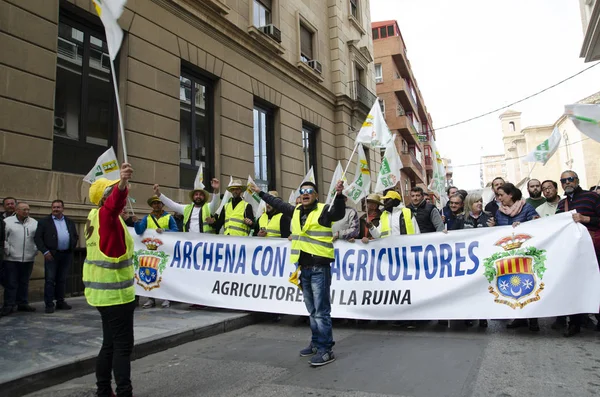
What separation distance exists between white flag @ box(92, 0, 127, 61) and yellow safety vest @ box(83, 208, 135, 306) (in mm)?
1801

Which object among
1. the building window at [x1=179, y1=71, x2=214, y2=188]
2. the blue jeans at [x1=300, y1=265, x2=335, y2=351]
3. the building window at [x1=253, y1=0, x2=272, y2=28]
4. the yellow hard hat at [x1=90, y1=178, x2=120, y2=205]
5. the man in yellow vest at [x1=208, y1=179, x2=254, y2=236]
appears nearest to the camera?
the yellow hard hat at [x1=90, y1=178, x2=120, y2=205]

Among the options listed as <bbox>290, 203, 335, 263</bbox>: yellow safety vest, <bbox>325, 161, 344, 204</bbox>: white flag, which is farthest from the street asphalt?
<bbox>325, 161, 344, 204</bbox>: white flag

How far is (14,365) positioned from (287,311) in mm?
3357

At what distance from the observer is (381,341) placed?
203 inches

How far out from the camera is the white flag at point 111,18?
Answer: 4.16 metres

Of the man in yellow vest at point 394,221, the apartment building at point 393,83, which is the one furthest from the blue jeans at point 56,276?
the apartment building at point 393,83

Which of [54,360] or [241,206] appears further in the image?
[241,206]

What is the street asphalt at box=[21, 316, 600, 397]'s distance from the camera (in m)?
3.43

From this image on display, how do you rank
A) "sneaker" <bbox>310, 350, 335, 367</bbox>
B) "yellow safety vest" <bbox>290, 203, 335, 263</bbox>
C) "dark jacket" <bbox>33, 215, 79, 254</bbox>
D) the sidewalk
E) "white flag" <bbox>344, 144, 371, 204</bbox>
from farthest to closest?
1. "dark jacket" <bbox>33, 215, 79, 254</bbox>
2. "white flag" <bbox>344, 144, 371, 204</bbox>
3. "yellow safety vest" <bbox>290, 203, 335, 263</bbox>
4. "sneaker" <bbox>310, 350, 335, 367</bbox>
5. the sidewalk

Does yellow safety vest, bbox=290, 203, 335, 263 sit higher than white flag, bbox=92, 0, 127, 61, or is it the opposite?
white flag, bbox=92, 0, 127, 61

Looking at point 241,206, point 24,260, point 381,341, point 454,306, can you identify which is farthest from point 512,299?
point 24,260

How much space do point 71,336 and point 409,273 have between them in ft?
14.4

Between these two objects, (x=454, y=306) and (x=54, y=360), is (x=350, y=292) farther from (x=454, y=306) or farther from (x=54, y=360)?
(x=54, y=360)

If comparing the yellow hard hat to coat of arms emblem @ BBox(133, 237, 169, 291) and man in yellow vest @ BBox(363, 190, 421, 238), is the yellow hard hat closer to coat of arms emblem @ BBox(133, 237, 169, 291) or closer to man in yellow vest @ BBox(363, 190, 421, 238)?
man in yellow vest @ BBox(363, 190, 421, 238)
